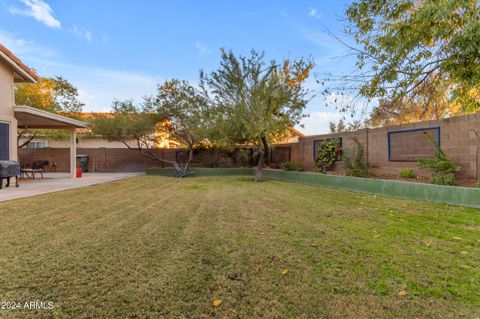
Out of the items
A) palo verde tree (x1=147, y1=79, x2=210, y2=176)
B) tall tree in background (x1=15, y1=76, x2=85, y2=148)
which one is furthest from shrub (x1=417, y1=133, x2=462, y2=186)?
tall tree in background (x1=15, y1=76, x2=85, y2=148)

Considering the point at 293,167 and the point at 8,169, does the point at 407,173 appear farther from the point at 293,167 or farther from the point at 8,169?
the point at 8,169

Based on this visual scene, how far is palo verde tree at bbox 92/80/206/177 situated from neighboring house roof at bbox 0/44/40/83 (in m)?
3.42

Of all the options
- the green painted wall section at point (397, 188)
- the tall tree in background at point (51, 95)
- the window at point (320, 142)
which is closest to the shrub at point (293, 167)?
the green painted wall section at point (397, 188)

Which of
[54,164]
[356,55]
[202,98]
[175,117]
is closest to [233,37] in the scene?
[202,98]

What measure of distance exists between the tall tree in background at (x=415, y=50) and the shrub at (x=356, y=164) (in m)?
2.36

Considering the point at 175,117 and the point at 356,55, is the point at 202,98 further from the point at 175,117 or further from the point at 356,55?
the point at 356,55

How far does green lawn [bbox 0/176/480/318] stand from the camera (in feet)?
6.26

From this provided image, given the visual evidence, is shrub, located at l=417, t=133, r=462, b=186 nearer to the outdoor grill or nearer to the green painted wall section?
the green painted wall section

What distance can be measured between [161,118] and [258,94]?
669 cm

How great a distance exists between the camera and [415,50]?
5.30 m

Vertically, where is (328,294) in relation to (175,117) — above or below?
below

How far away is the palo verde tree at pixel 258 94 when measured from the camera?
9.78 m

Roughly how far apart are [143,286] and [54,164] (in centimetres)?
1828

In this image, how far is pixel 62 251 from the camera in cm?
293
